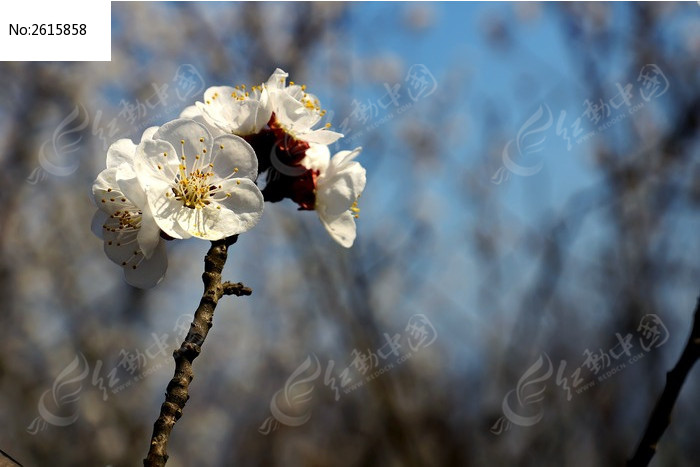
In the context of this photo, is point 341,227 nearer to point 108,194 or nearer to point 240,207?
point 240,207

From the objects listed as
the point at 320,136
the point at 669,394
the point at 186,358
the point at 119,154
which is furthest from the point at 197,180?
the point at 669,394

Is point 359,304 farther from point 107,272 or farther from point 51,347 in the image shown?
point 51,347

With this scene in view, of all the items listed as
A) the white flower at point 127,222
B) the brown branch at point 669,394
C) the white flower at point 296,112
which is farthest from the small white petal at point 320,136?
the brown branch at point 669,394

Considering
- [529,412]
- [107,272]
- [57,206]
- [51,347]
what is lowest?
[529,412]

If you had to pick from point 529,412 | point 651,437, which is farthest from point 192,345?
point 529,412

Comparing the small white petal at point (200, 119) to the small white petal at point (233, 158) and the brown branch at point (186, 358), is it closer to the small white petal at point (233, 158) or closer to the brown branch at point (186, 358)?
the small white petal at point (233, 158)

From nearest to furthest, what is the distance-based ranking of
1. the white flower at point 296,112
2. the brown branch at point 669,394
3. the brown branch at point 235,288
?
the brown branch at point 669,394 → the brown branch at point 235,288 → the white flower at point 296,112
